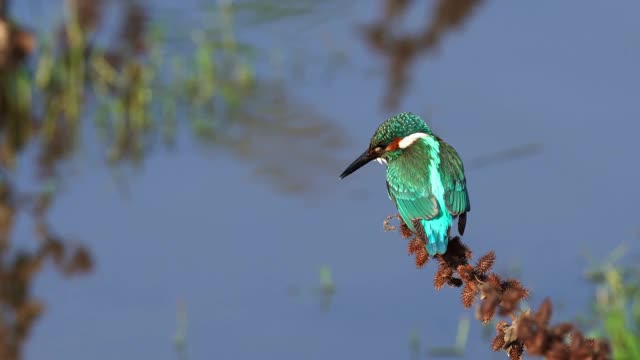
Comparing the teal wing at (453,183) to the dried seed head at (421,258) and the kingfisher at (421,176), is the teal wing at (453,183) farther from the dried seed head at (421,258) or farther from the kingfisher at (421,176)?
the dried seed head at (421,258)

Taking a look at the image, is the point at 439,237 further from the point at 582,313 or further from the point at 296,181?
the point at 296,181

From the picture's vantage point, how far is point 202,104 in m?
7.08

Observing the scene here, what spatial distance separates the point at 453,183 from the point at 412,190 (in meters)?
0.09

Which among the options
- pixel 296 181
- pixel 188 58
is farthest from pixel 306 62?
pixel 296 181

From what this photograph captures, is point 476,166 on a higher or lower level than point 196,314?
higher

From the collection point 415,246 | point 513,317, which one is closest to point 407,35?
point 415,246

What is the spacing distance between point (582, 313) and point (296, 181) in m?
1.53

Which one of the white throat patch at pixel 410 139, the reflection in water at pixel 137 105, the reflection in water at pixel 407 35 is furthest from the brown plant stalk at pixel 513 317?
the reflection in water at pixel 407 35

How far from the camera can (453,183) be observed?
11.1 ft

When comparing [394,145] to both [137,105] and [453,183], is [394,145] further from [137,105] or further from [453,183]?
[137,105]

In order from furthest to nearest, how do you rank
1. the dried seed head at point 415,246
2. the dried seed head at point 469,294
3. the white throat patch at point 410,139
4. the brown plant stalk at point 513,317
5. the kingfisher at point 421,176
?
the white throat patch at point 410,139 < the kingfisher at point 421,176 < the dried seed head at point 415,246 < the dried seed head at point 469,294 < the brown plant stalk at point 513,317

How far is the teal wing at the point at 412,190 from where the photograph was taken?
3.29 metres

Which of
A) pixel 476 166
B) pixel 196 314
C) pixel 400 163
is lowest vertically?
pixel 196 314

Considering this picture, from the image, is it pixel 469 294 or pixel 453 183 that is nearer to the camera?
pixel 469 294
